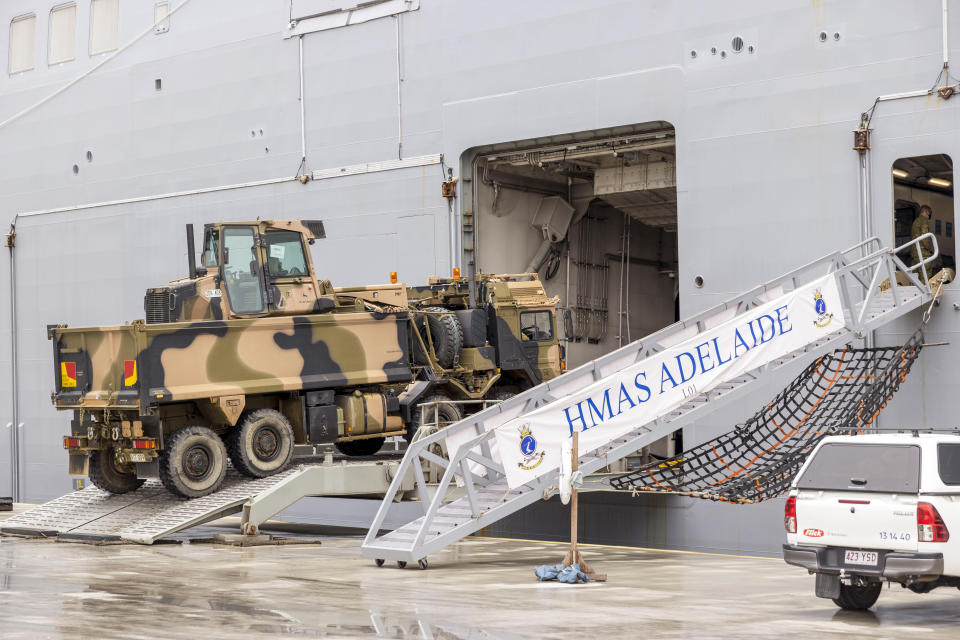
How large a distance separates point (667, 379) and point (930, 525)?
505 cm

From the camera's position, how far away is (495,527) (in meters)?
21.0

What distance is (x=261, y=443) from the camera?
16984 mm

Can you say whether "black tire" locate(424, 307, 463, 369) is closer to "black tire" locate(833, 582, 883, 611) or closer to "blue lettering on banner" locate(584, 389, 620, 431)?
"blue lettering on banner" locate(584, 389, 620, 431)

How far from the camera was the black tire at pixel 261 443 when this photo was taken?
1677 centimetres

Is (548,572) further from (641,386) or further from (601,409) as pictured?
(641,386)

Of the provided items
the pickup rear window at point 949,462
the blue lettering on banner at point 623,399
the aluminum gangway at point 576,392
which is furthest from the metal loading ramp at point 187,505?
the pickup rear window at point 949,462

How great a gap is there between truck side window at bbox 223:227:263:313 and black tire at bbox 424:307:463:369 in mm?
2769

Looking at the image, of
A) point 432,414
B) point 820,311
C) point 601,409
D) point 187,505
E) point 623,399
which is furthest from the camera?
point 432,414

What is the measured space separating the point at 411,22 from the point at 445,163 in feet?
8.19

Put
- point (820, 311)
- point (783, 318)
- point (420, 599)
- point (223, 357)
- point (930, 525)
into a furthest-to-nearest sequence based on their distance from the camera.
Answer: point (223, 357) → point (820, 311) → point (783, 318) → point (420, 599) → point (930, 525)

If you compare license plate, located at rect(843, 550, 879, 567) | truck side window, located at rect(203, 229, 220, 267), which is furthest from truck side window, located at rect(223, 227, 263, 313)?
license plate, located at rect(843, 550, 879, 567)

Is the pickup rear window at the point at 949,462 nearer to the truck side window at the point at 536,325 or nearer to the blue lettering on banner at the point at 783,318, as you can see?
the blue lettering on banner at the point at 783,318

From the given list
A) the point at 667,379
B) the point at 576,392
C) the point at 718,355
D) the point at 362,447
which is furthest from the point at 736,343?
the point at 362,447

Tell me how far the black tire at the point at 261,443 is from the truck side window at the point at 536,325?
4.28m
